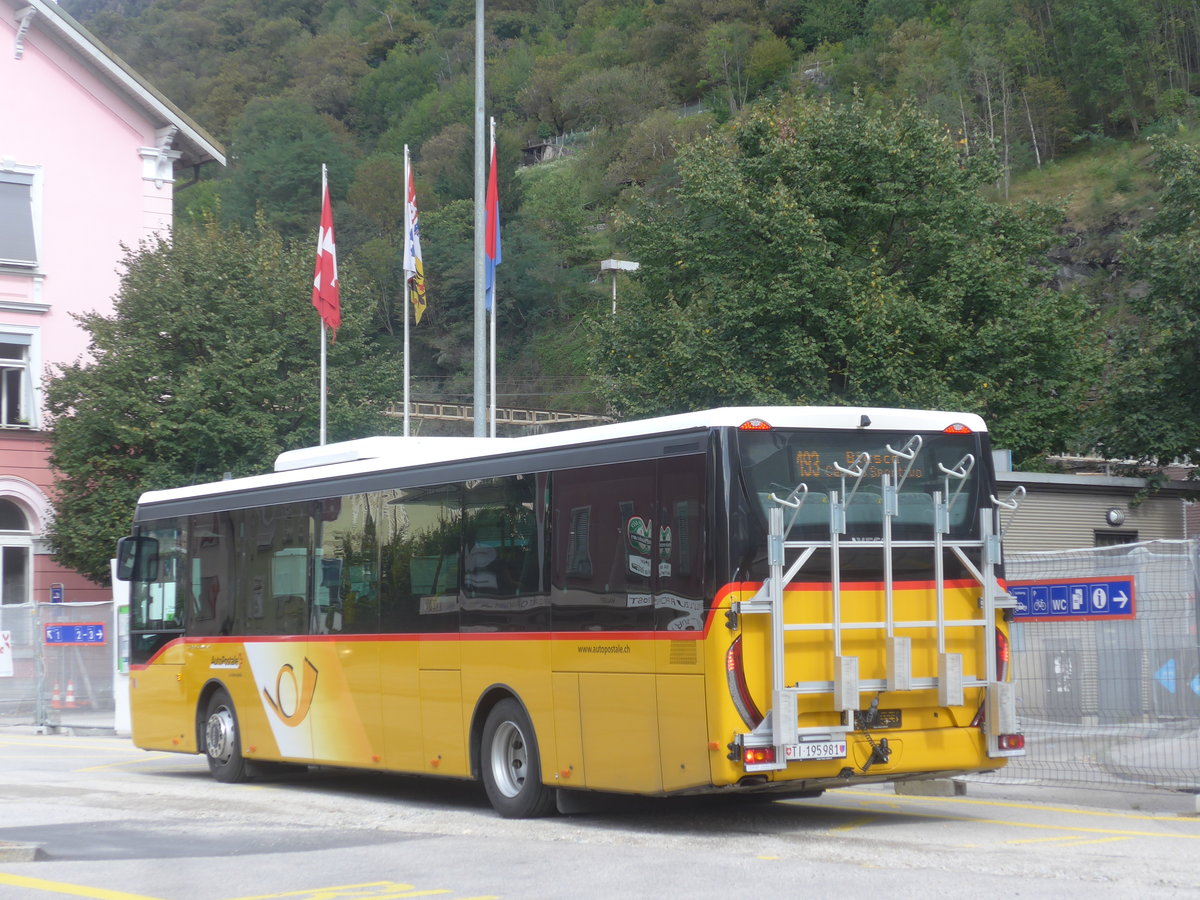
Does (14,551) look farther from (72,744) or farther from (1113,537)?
(1113,537)

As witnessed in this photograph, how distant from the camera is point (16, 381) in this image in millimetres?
35594

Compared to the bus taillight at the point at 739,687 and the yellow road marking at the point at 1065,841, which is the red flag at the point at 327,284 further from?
the yellow road marking at the point at 1065,841

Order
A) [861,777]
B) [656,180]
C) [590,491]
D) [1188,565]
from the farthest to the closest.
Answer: [656,180] < [1188,565] < [590,491] < [861,777]

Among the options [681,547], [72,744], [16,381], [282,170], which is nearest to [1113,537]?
[72,744]

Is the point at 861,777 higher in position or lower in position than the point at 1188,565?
lower

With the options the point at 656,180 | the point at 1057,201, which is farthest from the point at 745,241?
the point at 656,180

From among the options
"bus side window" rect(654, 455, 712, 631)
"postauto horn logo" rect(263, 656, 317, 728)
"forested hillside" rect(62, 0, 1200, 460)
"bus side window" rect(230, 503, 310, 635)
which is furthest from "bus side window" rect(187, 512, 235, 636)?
"forested hillside" rect(62, 0, 1200, 460)

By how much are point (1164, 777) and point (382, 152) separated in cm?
12795

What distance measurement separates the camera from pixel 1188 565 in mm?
12656

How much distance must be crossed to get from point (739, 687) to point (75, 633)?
1891 cm

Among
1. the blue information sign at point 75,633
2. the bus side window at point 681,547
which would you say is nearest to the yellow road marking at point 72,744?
the blue information sign at point 75,633

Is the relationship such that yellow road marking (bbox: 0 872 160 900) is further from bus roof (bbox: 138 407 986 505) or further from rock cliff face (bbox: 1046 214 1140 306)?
rock cliff face (bbox: 1046 214 1140 306)

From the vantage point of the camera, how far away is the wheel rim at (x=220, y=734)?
16.6 metres

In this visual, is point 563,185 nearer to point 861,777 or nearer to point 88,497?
point 88,497
